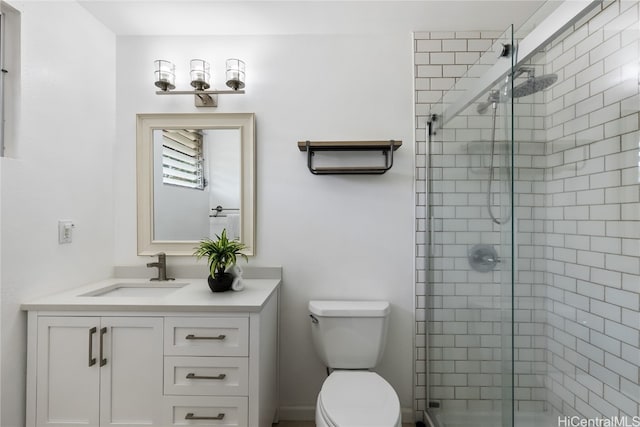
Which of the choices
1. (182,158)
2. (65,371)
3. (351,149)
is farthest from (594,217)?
(65,371)

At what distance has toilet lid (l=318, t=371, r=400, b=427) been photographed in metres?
1.31

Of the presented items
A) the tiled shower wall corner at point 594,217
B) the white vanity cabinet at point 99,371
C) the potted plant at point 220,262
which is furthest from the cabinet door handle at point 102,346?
the tiled shower wall corner at point 594,217

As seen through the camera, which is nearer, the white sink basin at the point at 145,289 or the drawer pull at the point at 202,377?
the drawer pull at the point at 202,377

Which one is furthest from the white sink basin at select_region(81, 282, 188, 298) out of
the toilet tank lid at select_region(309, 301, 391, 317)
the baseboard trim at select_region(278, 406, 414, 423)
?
the baseboard trim at select_region(278, 406, 414, 423)

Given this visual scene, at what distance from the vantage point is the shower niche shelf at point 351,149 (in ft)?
6.31

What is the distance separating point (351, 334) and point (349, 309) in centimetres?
13

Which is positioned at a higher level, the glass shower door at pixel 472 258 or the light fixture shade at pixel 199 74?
the light fixture shade at pixel 199 74

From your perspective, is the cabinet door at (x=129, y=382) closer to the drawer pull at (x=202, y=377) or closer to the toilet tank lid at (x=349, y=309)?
the drawer pull at (x=202, y=377)

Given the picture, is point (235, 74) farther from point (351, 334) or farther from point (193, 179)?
point (351, 334)

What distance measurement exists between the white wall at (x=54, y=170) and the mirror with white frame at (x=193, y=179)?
224 mm

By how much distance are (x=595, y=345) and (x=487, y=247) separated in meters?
0.43

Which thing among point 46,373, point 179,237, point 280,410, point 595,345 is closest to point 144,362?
point 46,373

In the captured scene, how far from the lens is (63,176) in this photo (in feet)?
5.58

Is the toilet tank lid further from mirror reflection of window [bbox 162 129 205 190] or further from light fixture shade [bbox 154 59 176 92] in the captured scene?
light fixture shade [bbox 154 59 176 92]
